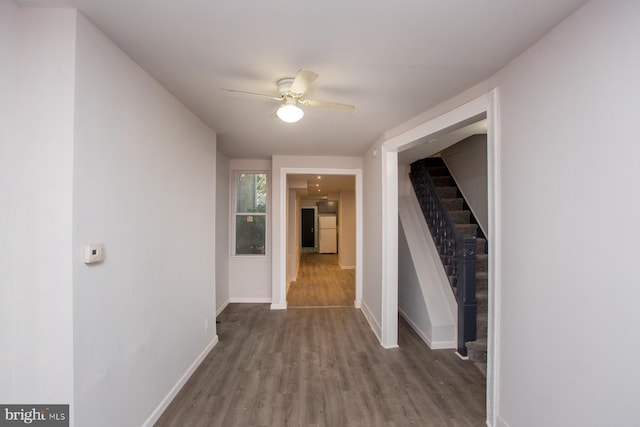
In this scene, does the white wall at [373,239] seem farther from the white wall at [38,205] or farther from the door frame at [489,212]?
the white wall at [38,205]

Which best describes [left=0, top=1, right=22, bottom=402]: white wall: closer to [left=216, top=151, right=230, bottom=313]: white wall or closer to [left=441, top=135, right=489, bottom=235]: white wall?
[left=216, top=151, right=230, bottom=313]: white wall

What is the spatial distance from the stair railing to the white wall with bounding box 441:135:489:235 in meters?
0.65

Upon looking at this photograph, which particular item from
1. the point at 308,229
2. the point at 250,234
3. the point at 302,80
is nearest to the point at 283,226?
the point at 250,234

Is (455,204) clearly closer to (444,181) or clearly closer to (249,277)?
(444,181)

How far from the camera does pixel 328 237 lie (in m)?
11.2

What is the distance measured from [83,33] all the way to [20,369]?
1576 millimetres

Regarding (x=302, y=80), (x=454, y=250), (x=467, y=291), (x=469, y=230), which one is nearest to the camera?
(x=302, y=80)

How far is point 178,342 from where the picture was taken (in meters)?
2.25

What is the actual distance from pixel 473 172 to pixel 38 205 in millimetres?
4504

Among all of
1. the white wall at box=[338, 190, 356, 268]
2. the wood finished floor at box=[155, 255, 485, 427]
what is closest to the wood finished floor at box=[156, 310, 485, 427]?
the wood finished floor at box=[155, 255, 485, 427]

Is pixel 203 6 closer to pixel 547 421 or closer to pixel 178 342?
pixel 178 342

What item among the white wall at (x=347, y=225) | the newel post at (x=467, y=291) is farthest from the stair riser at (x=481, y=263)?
the white wall at (x=347, y=225)

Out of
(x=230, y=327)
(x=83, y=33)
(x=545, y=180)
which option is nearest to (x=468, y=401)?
(x=545, y=180)

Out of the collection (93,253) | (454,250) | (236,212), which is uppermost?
(236,212)
